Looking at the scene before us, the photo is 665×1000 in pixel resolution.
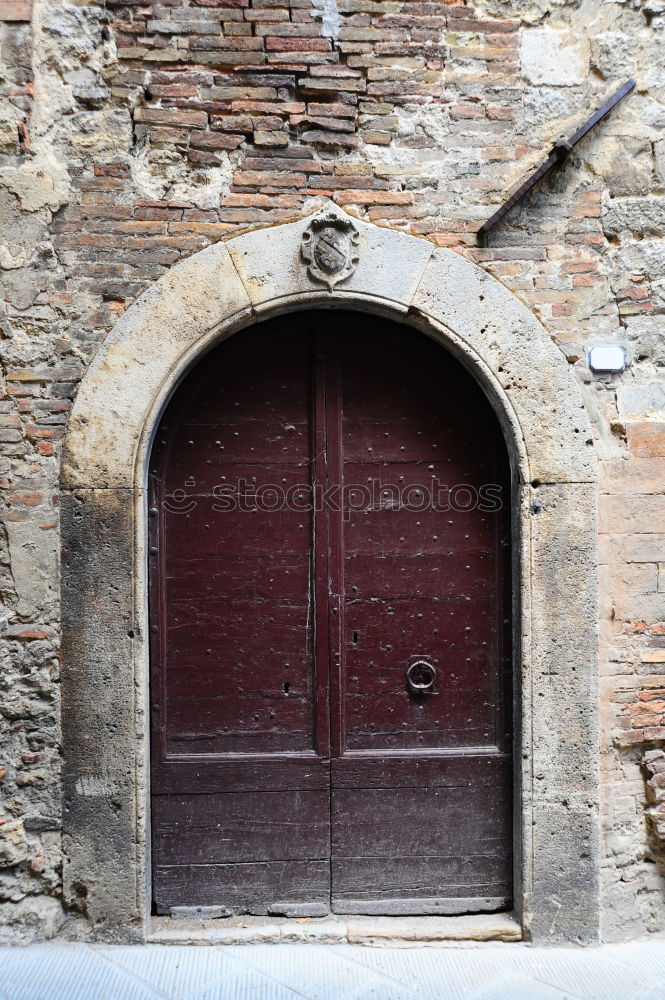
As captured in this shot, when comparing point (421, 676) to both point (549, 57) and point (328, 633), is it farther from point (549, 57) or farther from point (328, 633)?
point (549, 57)

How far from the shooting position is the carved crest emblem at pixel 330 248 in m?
2.66

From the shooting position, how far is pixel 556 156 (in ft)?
8.70

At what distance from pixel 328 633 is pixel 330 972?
127 cm

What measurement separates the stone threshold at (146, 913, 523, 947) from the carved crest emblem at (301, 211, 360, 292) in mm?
2630

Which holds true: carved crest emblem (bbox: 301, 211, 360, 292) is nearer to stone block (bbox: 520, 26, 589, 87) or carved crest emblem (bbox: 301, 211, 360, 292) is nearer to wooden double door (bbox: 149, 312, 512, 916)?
wooden double door (bbox: 149, 312, 512, 916)

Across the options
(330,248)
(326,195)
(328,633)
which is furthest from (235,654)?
(326,195)

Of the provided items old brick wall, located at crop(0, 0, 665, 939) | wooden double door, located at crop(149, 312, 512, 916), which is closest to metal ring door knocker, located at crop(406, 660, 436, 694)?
wooden double door, located at crop(149, 312, 512, 916)

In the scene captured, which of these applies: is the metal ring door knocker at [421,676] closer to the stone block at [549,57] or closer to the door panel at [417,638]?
the door panel at [417,638]

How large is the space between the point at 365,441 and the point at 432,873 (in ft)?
6.16

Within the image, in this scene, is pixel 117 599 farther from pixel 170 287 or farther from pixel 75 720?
pixel 170 287

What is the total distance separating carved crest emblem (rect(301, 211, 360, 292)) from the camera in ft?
8.71

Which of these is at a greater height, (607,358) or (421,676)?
(607,358)

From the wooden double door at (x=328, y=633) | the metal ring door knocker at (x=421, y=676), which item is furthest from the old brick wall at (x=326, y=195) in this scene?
the metal ring door knocker at (x=421, y=676)

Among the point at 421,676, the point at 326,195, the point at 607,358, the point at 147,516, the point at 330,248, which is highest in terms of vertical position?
the point at 326,195
